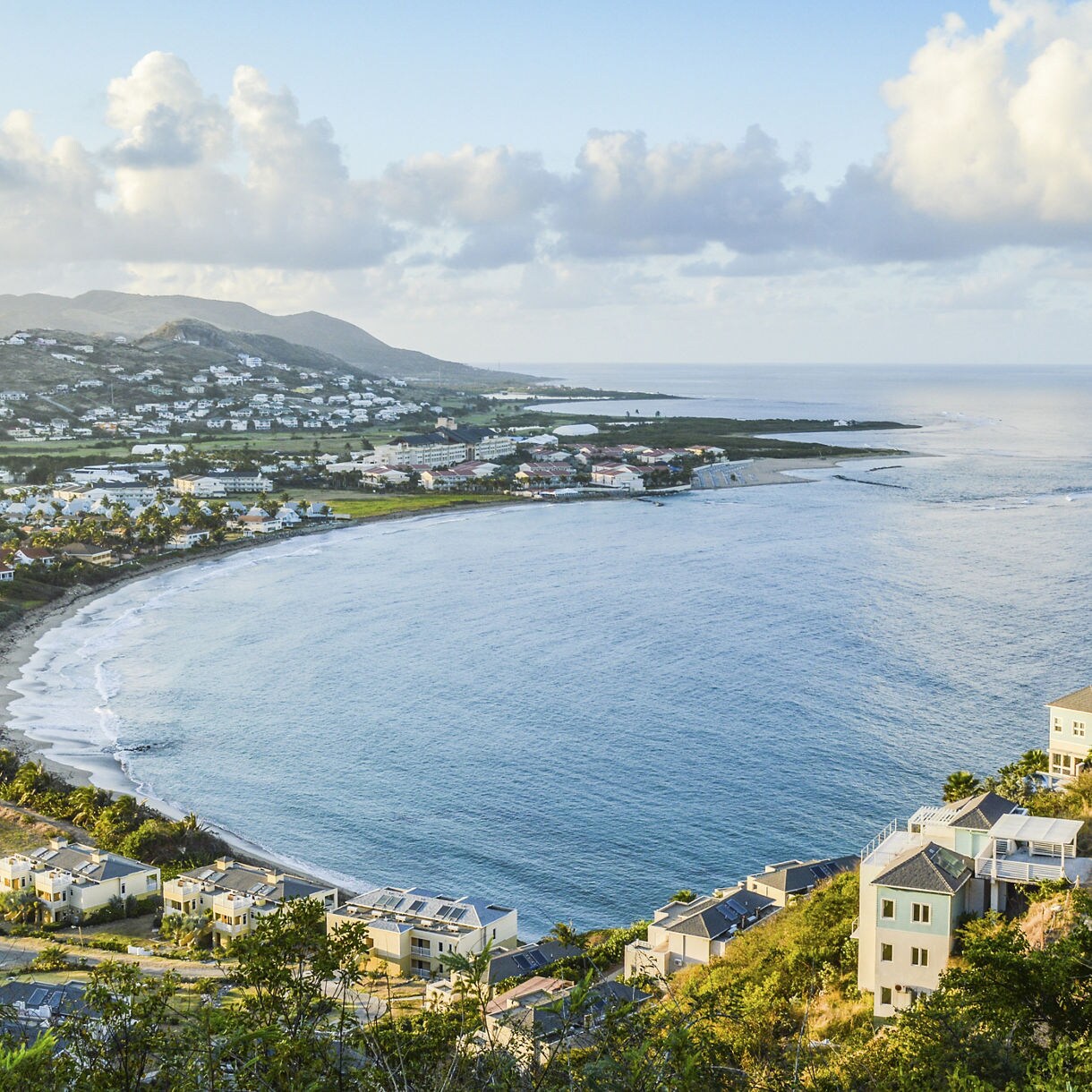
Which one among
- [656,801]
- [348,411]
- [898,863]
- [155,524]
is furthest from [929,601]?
[348,411]

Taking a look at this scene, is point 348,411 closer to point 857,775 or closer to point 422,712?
point 422,712

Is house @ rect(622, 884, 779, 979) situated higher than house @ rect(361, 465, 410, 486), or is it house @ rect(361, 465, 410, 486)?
house @ rect(361, 465, 410, 486)

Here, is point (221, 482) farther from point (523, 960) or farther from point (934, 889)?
point (934, 889)

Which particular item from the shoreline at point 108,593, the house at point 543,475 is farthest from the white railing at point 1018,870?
the house at point 543,475

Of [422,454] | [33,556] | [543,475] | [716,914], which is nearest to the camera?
[716,914]

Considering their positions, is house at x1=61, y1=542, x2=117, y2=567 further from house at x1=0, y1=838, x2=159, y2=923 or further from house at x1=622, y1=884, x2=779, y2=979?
house at x1=622, y1=884, x2=779, y2=979

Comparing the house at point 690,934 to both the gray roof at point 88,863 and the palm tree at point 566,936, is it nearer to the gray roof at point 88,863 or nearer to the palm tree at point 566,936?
Answer: the palm tree at point 566,936

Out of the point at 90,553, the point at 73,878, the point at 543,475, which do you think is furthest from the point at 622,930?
the point at 543,475

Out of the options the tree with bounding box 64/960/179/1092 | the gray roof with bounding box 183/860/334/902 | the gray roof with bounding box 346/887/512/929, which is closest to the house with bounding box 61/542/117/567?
the gray roof with bounding box 183/860/334/902
